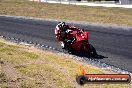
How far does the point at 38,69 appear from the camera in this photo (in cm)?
1589

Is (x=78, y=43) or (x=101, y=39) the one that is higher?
(x=78, y=43)

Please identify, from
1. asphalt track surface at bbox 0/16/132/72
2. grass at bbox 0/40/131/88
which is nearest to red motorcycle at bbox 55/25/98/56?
asphalt track surface at bbox 0/16/132/72

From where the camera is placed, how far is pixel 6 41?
24.1 metres

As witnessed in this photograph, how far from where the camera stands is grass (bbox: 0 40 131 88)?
45.4ft

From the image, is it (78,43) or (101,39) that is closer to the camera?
(78,43)

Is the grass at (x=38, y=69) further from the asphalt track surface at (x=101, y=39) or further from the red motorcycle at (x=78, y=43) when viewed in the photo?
the asphalt track surface at (x=101, y=39)

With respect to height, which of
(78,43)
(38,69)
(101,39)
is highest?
(78,43)

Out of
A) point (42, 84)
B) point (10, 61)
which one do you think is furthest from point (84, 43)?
point (42, 84)

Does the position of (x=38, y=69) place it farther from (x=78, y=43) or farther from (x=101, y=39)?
(x=101, y=39)

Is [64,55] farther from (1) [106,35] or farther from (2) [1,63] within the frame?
(1) [106,35]

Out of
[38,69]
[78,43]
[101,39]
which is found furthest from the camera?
[101,39]

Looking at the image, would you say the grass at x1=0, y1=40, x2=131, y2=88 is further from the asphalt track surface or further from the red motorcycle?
the asphalt track surface

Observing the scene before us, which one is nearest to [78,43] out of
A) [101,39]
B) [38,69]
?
[38,69]

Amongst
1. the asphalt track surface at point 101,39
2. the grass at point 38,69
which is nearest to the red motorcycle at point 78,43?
the asphalt track surface at point 101,39
